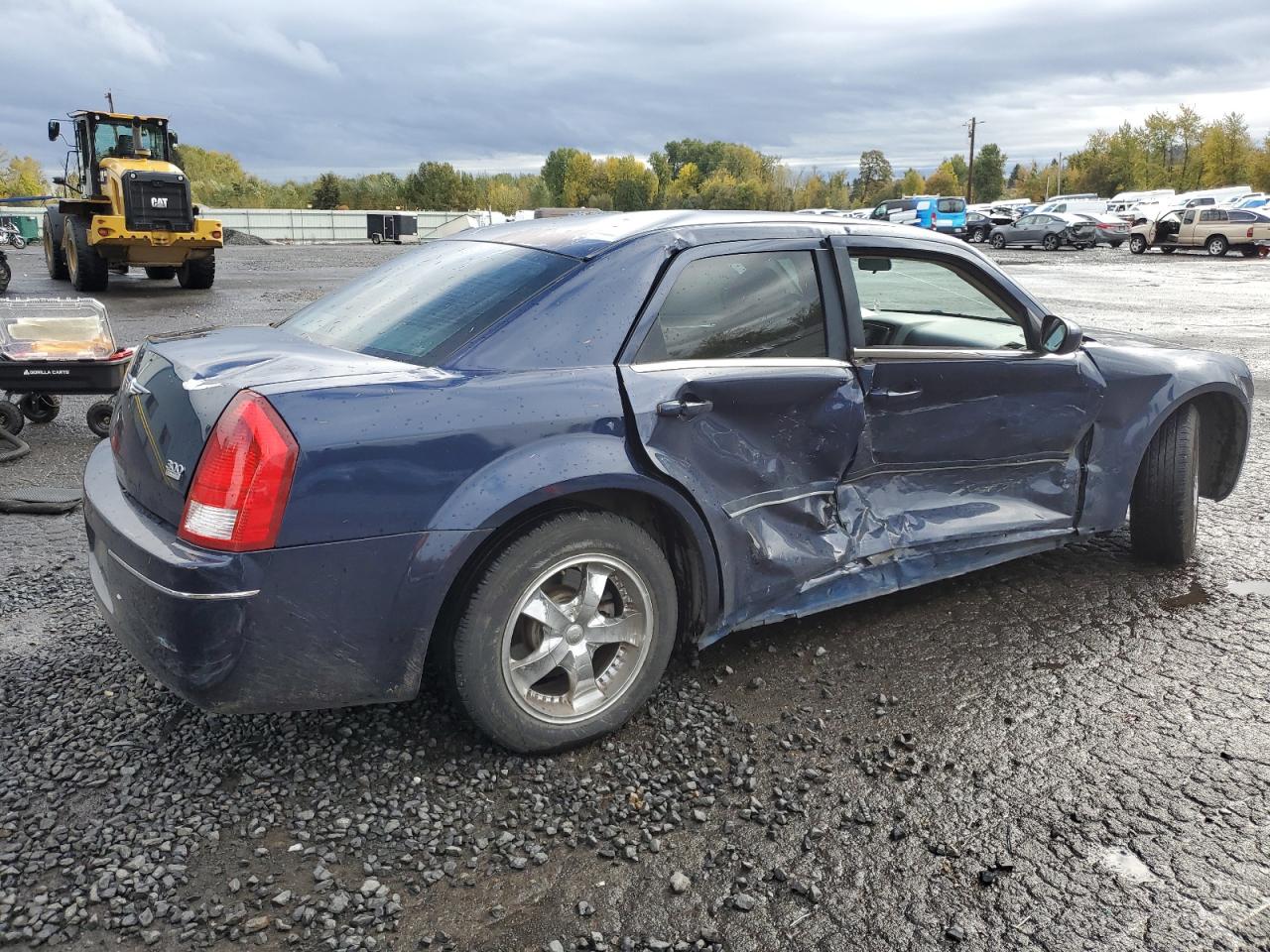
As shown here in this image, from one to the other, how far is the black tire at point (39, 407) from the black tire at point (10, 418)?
1.95ft

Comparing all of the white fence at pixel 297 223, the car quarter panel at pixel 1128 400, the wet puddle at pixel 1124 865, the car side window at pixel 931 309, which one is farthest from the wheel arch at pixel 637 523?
the white fence at pixel 297 223

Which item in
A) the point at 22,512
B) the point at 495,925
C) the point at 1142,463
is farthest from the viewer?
the point at 22,512

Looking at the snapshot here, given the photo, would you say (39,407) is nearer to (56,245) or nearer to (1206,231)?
(56,245)

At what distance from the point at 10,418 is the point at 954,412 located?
6.24 metres

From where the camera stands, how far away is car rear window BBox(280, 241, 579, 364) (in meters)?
3.16

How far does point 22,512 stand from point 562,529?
393 cm

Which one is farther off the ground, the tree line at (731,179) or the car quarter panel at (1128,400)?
the tree line at (731,179)

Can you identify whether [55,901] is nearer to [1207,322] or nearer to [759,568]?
[759,568]

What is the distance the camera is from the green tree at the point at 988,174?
12488 cm

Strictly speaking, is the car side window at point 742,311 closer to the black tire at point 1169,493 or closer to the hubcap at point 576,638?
the hubcap at point 576,638

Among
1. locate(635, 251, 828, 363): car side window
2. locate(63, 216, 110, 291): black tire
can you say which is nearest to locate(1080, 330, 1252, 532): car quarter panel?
locate(635, 251, 828, 363): car side window

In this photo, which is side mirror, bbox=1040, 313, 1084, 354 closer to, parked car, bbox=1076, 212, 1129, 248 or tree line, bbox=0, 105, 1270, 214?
parked car, bbox=1076, 212, 1129, 248

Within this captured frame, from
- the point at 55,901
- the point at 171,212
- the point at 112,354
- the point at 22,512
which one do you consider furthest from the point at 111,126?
the point at 55,901

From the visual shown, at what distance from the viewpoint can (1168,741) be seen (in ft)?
10.7
